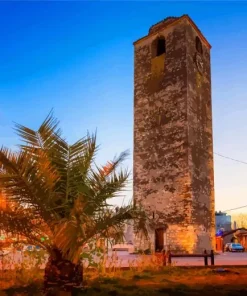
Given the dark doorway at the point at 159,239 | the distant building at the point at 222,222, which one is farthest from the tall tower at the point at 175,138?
the distant building at the point at 222,222

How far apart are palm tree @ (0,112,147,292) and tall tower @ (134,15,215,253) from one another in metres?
17.9

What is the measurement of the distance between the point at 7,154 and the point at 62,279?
102 inches

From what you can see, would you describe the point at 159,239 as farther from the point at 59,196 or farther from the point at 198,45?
the point at 59,196

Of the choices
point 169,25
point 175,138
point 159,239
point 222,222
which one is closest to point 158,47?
point 169,25

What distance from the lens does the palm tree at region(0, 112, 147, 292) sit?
20.6 ft

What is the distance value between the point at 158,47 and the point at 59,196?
997 inches

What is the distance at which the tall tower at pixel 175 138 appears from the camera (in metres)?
24.8

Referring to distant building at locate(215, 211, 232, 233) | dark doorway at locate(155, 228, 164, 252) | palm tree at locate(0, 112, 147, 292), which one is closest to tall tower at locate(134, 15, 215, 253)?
dark doorway at locate(155, 228, 164, 252)

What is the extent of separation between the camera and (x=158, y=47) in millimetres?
30000

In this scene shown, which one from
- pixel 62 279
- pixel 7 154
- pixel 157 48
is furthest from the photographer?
pixel 157 48

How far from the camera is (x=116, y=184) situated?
727cm

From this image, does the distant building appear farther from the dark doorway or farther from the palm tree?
the palm tree

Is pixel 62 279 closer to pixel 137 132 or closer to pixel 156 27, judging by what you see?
pixel 137 132

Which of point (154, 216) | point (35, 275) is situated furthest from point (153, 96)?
point (35, 275)
